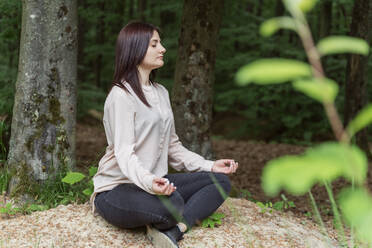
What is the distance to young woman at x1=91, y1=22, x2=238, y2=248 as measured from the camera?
9.32 feet

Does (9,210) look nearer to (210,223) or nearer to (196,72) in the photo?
(210,223)

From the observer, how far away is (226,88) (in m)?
12.6

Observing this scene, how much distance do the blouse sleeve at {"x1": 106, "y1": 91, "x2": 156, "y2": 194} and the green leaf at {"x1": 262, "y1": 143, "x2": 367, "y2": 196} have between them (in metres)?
2.04

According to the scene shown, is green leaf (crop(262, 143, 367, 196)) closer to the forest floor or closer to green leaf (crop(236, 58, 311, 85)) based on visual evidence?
green leaf (crop(236, 58, 311, 85))

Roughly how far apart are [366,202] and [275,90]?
9.32 m

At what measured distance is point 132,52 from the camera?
3.14 meters

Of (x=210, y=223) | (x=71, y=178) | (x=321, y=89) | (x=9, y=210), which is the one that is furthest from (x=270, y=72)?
(x=9, y=210)

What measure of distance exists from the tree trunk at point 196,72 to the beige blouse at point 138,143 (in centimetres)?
186

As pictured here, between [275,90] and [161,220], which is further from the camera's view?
[275,90]

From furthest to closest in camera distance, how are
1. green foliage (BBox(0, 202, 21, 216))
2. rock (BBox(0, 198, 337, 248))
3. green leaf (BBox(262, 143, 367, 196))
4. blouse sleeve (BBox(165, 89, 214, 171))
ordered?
green foliage (BBox(0, 202, 21, 216))
blouse sleeve (BBox(165, 89, 214, 171))
rock (BBox(0, 198, 337, 248))
green leaf (BBox(262, 143, 367, 196))

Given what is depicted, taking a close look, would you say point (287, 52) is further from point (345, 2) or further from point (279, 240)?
point (279, 240)

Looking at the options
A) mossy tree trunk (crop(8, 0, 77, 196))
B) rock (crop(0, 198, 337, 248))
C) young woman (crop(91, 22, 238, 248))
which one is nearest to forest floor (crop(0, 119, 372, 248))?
rock (crop(0, 198, 337, 248))

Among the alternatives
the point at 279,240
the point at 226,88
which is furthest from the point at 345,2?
the point at 279,240

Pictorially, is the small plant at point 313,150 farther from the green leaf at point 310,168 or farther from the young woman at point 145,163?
the young woman at point 145,163
